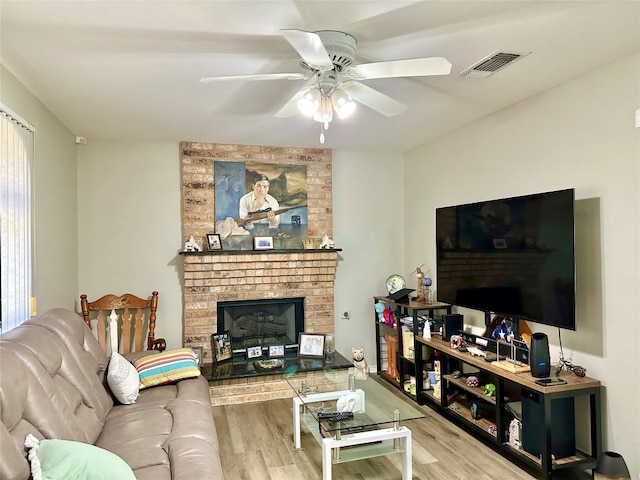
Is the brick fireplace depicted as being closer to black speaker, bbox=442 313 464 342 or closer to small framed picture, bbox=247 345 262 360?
small framed picture, bbox=247 345 262 360

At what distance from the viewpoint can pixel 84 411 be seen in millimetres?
2295

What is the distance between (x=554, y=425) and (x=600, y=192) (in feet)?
4.87

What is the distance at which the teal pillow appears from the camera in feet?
5.04

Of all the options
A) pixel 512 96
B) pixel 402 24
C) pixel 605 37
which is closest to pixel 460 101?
pixel 512 96

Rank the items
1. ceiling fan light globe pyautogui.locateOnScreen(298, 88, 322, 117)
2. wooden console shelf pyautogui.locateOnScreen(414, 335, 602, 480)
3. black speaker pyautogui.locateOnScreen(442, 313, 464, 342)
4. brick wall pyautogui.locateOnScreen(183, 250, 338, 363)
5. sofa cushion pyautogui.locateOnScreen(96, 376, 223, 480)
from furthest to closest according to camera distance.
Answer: brick wall pyautogui.locateOnScreen(183, 250, 338, 363) → black speaker pyautogui.locateOnScreen(442, 313, 464, 342) → wooden console shelf pyautogui.locateOnScreen(414, 335, 602, 480) → ceiling fan light globe pyautogui.locateOnScreen(298, 88, 322, 117) → sofa cushion pyautogui.locateOnScreen(96, 376, 223, 480)

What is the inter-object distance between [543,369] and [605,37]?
6.36ft

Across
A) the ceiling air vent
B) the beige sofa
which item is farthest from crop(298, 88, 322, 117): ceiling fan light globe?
the beige sofa

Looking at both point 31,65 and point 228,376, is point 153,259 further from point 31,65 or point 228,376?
point 31,65

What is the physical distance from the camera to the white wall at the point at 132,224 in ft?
14.4

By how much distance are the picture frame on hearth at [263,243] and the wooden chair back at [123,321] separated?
1.13 meters

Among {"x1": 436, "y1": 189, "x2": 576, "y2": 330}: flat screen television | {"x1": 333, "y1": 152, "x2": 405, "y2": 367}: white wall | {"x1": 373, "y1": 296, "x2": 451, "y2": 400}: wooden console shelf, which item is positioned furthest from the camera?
Result: {"x1": 333, "y1": 152, "x2": 405, "y2": 367}: white wall

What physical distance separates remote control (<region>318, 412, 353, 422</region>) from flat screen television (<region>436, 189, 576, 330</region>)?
138 centimetres

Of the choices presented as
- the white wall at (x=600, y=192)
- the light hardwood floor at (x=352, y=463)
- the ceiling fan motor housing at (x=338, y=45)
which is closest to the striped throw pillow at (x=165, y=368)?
the light hardwood floor at (x=352, y=463)

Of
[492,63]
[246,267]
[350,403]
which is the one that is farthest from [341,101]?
[246,267]
